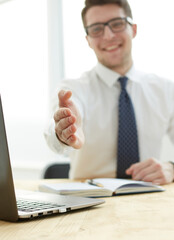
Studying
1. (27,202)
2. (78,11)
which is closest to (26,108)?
(78,11)

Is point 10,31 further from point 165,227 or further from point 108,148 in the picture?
point 165,227

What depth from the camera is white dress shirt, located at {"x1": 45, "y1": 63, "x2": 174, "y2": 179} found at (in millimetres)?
2195

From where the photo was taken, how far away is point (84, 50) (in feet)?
11.5

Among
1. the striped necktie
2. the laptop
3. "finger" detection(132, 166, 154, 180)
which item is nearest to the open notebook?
the laptop

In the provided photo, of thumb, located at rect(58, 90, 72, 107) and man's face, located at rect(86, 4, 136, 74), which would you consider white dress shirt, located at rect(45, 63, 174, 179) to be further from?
thumb, located at rect(58, 90, 72, 107)

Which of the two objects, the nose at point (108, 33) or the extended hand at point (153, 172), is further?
the nose at point (108, 33)

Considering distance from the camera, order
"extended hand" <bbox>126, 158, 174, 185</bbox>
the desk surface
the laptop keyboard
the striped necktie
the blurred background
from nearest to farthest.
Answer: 1. the desk surface
2. the laptop keyboard
3. "extended hand" <bbox>126, 158, 174, 185</bbox>
4. the striped necktie
5. the blurred background

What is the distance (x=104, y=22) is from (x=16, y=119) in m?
1.91

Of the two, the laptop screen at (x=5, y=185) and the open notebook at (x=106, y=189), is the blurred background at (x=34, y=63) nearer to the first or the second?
the open notebook at (x=106, y=189)

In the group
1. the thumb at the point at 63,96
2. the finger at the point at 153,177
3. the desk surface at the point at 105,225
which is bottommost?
the finger at the point at 153,177

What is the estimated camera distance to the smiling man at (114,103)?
212cm

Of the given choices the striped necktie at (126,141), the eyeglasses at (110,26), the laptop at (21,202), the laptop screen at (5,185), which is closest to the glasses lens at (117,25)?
the eyeglasses at (110,26)

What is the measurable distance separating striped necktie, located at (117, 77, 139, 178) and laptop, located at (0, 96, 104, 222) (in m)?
1.00

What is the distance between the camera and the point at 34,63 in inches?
146
